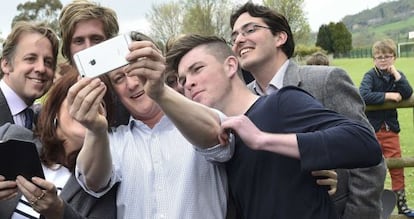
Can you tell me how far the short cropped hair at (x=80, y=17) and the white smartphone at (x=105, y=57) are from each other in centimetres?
129

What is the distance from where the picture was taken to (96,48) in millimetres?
2154

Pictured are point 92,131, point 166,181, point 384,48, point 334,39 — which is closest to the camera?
point 92,131

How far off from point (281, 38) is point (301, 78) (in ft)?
1.47

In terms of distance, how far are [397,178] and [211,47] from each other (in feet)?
13.9

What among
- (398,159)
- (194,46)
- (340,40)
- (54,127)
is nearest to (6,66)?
(54,127)

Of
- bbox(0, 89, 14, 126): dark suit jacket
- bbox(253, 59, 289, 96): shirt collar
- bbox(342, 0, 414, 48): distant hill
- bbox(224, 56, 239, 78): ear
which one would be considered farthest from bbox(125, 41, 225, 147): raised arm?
bbox(342, 0, 414, 48): distant hill

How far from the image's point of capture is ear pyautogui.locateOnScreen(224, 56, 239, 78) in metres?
2.70

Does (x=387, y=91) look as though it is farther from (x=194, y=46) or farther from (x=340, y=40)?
→ (x=340, y=40)

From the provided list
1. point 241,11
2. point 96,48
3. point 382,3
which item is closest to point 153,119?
point 96,48

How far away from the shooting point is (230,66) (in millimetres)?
2715

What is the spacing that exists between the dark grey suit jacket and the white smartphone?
4.18 feet

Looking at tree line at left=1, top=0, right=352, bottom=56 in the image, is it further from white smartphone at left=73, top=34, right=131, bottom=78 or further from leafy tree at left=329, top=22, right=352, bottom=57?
white smartphone at left=73, top=34, right=131, bottom=78

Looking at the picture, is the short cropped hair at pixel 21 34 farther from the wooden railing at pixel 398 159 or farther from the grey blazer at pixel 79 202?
the wooden railing at pixel 398 159

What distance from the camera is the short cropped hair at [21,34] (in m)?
3.46
